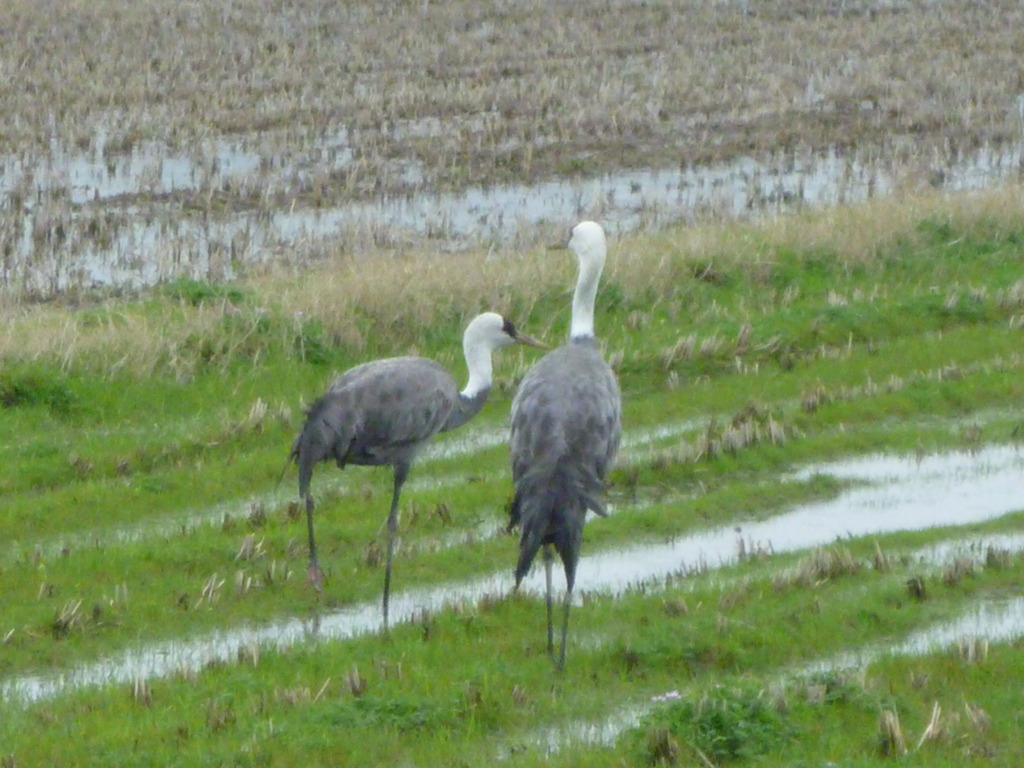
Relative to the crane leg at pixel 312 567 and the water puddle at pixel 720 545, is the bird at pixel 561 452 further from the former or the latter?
the crane leg at pixel 312 567

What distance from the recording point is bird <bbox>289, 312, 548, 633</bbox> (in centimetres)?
852

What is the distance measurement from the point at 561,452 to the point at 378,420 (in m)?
1.57

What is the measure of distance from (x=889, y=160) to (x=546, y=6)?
13.8 meters

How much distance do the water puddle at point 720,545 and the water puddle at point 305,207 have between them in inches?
282

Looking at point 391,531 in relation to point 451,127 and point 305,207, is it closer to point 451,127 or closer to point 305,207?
point 305,207

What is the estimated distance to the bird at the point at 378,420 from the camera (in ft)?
27.9

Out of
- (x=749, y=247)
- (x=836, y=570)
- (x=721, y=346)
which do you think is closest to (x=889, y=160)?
(x=749, y=247)

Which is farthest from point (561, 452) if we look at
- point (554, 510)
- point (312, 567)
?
point (312, 567)

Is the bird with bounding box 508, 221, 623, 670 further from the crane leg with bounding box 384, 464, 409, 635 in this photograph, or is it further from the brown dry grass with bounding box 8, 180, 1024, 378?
the brown dry grass with bounding box 8, 180, 1024, 378

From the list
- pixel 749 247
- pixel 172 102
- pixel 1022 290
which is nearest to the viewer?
pixel 1022 290

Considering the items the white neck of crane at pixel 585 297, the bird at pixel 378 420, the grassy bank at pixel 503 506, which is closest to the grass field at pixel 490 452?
the grassy bank at pixel 503 506

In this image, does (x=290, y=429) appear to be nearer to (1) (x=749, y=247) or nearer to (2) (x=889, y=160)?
(1) (x=749, y=247)

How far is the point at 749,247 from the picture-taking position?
15.1 m

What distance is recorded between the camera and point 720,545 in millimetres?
9125
